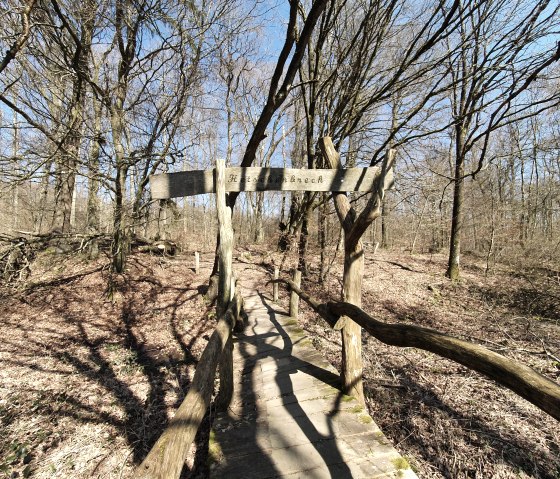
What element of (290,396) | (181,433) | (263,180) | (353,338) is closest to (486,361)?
(181,433)

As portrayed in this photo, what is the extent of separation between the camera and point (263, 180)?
139 inches

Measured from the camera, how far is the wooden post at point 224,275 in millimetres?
3115

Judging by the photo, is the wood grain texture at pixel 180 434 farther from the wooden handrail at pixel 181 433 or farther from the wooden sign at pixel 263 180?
the wooden sign at pixel 263 180

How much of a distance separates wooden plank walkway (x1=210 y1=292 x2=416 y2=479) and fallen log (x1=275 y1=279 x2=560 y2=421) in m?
1.09

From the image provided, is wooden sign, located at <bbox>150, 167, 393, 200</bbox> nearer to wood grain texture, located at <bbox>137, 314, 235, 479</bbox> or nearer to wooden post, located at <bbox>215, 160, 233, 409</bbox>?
wooden post, located at <bbox>215, 160, 233, 409</bbox>

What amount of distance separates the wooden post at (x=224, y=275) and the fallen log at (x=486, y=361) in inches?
68.8

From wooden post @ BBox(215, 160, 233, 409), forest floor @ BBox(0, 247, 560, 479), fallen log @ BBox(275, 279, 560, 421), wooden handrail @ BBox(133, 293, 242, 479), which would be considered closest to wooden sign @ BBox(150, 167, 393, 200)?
wooden post @ BBox(215, 160, 233, 409)

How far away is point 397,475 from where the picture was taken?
209 cm

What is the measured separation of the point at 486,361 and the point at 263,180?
2.87m

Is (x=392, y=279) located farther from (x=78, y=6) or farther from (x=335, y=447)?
(x=78, y=6)

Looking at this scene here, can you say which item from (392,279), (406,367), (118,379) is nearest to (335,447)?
(406,367)

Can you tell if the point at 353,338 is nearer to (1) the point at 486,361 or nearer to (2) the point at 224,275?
(2) the point at 224,275

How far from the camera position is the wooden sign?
11.2 feet

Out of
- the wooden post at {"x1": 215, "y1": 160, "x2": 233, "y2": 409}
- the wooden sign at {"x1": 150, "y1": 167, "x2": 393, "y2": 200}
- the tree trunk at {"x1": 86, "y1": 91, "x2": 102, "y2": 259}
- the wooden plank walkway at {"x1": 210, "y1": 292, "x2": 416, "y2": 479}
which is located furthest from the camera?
the tree trunk at {"x1": 86, "y1": 91, "x2": 102, "y2": 259}
